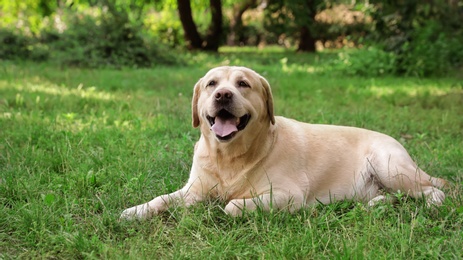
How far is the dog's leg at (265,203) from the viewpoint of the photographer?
3209mm

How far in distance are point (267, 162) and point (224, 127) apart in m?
0.42

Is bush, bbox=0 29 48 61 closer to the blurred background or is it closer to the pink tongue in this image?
the blurred background

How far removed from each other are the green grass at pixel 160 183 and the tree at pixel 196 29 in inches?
436

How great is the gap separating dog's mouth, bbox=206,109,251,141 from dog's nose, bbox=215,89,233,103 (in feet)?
0.31

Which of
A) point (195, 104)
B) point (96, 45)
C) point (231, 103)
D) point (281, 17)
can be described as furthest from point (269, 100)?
point (281, 17)

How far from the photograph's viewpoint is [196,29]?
63.8 ft

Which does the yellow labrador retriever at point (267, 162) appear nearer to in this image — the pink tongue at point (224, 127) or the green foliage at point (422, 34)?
the pink tongue at point (224, 127)

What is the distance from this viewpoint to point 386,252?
2.64 metres

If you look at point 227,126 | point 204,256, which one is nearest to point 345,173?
point 227,126

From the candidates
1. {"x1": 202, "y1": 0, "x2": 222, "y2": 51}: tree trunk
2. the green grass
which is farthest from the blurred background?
{"x1": 202, "y1": 0, "x2": 222, "y2": 51}: tree trunk

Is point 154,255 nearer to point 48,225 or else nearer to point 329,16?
point 48,225

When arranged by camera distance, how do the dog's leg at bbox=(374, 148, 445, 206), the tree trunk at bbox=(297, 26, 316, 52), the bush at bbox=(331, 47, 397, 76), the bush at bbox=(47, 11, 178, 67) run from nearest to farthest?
the dog's leg at bbox=(374, 148, 445, 206), the bush at bbox=(331, 47, 397, 76), the bush at bbox=(47, 11, 178, 67), the tree trunk at bbox=(297, 26, 316, 52)

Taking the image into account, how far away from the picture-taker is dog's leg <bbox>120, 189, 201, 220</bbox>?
3.21 m

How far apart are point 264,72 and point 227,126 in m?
7.68
